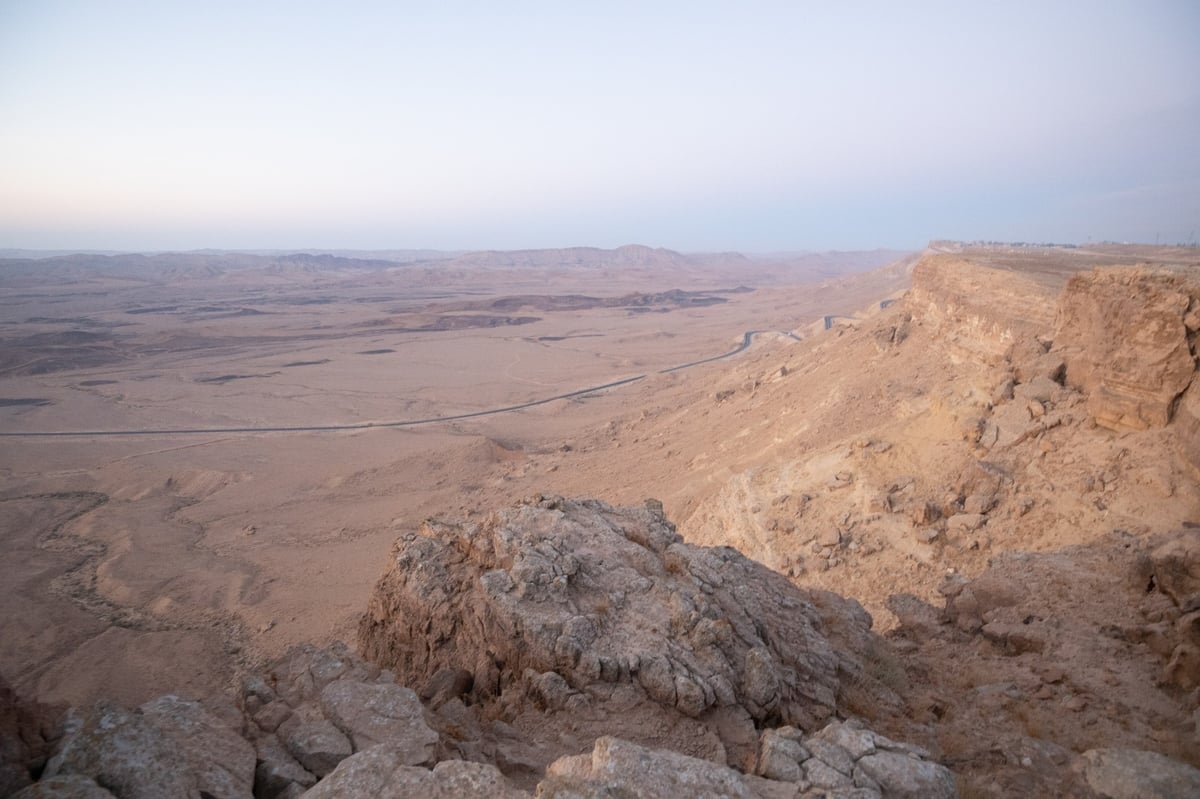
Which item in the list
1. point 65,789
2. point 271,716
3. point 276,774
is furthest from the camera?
point 271,716

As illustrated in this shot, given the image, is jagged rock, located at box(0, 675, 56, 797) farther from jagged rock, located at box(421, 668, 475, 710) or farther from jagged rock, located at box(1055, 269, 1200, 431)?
jagged rock, located at box(1055, 269, 1200, 431)

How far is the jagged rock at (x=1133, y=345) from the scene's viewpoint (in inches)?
349

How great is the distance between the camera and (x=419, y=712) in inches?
177

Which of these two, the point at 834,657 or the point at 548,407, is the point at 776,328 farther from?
the point at 834,657

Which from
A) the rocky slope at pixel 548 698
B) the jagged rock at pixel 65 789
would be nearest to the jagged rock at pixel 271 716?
the rocky slope at pixel 548 698

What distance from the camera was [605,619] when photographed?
18.8 ft

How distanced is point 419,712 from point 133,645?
1018 cm

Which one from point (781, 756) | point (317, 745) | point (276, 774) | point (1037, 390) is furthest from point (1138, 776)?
point (1037, 390)

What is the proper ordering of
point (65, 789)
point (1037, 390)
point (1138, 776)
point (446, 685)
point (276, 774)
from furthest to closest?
point (1037, 390), point (446, 685), point (1138, 776), point (276, 774), point (65, 789)

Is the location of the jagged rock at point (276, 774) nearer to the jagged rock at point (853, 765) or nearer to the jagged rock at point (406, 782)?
the jagged rock at point (406, 782)

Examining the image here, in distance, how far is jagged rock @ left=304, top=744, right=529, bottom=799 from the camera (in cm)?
349

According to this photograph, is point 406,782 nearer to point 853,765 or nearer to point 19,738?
point 19,738

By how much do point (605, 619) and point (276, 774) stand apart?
276 cm

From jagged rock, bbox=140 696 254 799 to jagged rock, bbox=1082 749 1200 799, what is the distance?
18.3 ft
